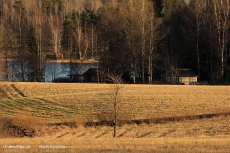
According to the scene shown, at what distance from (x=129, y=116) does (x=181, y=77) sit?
25.2 m

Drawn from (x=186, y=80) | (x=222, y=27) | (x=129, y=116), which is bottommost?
(x=129, y=116)

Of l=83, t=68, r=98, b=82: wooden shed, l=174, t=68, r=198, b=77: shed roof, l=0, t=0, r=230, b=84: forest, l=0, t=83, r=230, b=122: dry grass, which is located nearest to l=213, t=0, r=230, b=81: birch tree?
l=0, t=0, r=230, b=84: forest

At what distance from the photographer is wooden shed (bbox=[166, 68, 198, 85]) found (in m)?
46.5

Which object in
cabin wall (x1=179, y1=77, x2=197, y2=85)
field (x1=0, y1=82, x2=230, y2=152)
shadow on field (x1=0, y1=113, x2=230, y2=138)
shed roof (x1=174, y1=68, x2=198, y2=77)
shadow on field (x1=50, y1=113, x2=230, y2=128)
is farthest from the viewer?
cabin wall (x1=179, y1=77, x2=197, y2=85)

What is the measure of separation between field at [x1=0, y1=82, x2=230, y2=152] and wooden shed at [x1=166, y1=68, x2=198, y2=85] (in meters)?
10.8

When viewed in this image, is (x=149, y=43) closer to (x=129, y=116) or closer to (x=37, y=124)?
(x=129, y=116)

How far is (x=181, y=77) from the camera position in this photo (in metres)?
46.7

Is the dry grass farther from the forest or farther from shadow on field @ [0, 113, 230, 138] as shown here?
the forest

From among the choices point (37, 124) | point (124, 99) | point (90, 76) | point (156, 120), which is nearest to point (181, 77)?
point (90, 76)

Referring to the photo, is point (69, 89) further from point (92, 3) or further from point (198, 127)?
point (92, 3)


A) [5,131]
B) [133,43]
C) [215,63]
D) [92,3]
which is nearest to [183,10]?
[215,63]

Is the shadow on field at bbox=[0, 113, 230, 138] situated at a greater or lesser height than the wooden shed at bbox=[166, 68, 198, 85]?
lesser

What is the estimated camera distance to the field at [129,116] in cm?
1341

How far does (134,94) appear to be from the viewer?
105 ft
